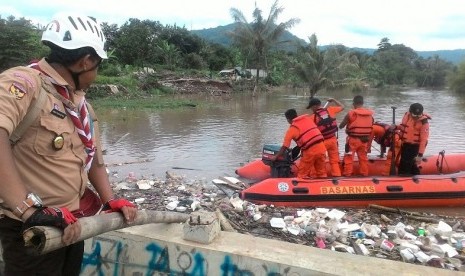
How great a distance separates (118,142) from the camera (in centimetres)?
1222

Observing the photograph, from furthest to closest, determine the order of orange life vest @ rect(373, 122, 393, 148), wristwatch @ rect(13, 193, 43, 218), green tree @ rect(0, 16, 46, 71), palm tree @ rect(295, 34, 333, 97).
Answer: palm tree @ rect(295, 34, 333, 97) < green tree @ rect(0, 16, 46, 71) < orange life vest @ rect(373, 122, 393, 148) < wristwatch @ rect(13, 193, 43, 218)

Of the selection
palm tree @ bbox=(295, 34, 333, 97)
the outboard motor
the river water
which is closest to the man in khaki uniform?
the outboard motor

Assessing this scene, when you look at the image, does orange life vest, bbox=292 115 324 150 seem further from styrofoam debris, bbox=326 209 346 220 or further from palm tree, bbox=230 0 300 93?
palm tree, bbox=230 0 300 93

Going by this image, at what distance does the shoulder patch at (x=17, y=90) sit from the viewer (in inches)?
58.7

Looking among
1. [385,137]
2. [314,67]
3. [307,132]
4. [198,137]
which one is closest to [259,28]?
[314,67]

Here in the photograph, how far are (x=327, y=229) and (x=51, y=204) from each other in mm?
3969

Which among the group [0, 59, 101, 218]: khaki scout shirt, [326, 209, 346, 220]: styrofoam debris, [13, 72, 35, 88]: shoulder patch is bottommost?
[326, 209, 346, 220]: styrofoam debris

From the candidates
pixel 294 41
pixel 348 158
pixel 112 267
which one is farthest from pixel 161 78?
pixel 112 267

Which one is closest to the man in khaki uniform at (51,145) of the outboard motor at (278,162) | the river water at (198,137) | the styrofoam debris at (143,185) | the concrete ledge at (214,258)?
the concrete ledge at (214,258)

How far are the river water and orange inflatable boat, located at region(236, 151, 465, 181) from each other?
84 centimetres

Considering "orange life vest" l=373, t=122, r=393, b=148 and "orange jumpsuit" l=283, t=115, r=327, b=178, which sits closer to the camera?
"orange jumpsuit" l=283, t=115, r=327, b=178

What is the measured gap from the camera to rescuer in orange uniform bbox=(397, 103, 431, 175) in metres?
7.31

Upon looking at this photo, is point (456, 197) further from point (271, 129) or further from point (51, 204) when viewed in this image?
point (271, 129)

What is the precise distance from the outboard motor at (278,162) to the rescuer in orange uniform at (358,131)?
108cm
